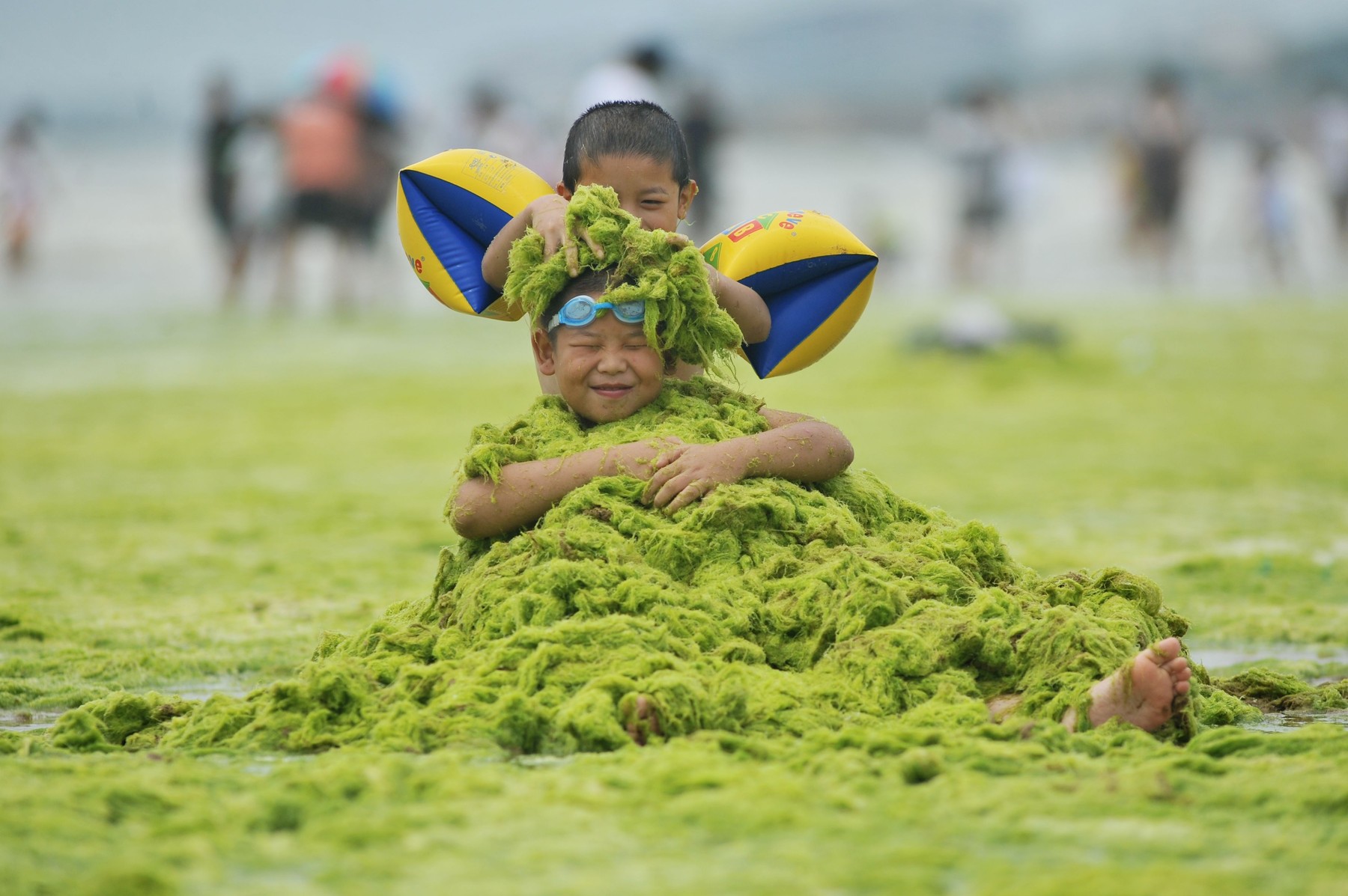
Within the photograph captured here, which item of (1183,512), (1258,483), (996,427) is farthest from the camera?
(996,427)

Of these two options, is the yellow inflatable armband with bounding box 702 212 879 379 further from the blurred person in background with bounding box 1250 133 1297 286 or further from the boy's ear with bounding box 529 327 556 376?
the blurred person in background with bounding box 1250 133 1297 286

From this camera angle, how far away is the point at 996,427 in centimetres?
1118

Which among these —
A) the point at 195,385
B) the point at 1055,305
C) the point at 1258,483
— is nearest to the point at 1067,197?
the point at 1055,305

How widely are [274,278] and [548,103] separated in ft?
112

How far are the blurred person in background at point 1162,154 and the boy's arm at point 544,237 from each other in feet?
59.0

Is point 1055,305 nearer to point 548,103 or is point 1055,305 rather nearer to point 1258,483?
point 1258,483

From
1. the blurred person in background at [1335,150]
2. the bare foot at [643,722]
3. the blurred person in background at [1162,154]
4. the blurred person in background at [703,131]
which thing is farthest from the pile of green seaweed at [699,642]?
the blurred person in background at [1335,150]

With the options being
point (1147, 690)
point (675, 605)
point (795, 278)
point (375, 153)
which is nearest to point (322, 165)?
point (375, 153)

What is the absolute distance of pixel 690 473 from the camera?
3756 millimetres

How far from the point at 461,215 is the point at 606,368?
3.16ft

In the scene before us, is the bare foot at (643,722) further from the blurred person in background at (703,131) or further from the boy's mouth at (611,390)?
the blurred person in background at (703,131)

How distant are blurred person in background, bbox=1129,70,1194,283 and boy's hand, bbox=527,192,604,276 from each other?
18.1 metres

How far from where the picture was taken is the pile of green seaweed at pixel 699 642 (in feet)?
10.5

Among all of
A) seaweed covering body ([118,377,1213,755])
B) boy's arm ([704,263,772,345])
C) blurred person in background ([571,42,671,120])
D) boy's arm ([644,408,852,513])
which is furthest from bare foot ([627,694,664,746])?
blurred person in background ([571,42,671,120])
